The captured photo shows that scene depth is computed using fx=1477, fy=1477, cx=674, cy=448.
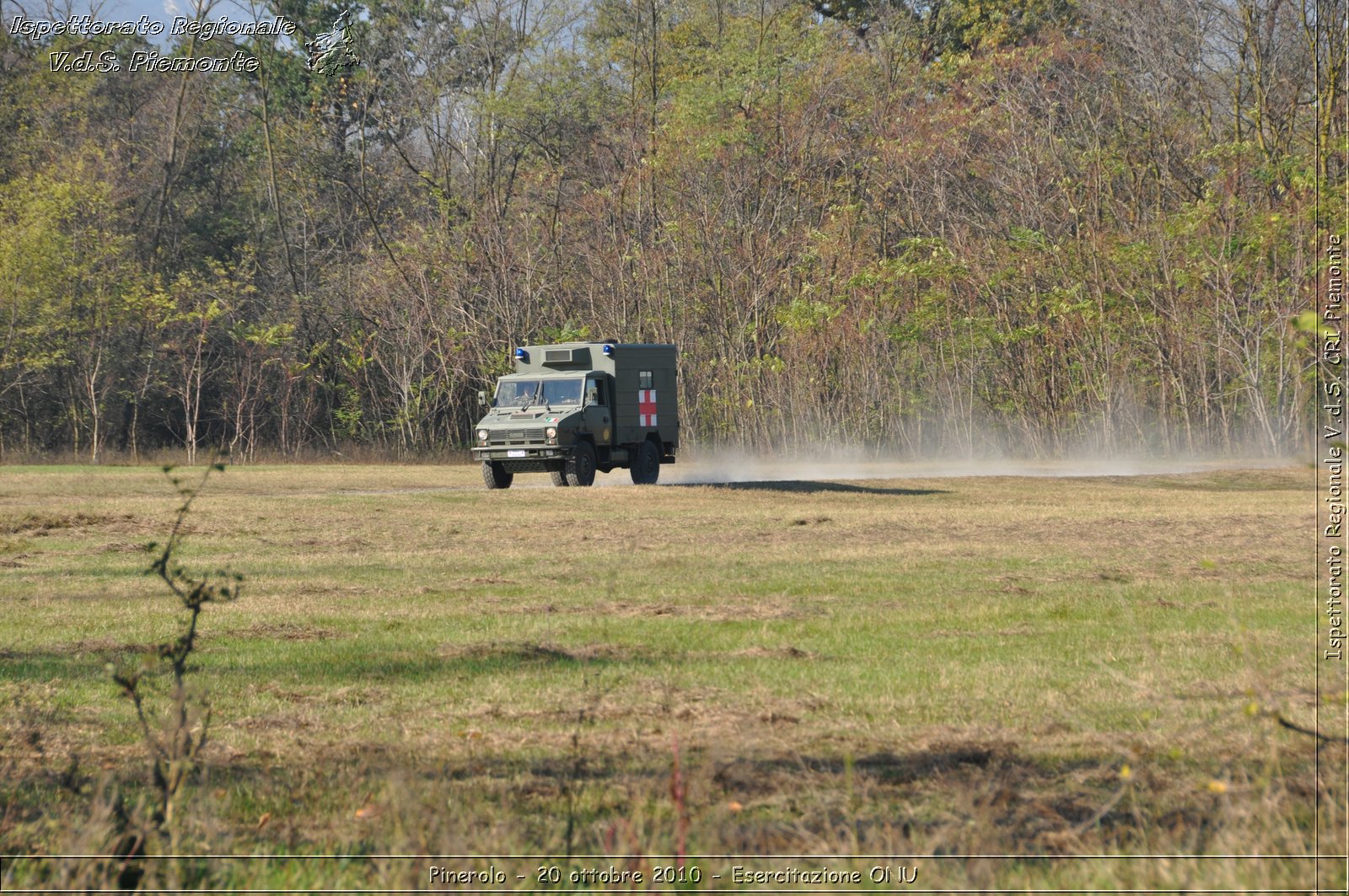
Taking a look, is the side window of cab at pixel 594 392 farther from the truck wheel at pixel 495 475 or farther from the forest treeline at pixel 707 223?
the forest treeline at pixel 707 223

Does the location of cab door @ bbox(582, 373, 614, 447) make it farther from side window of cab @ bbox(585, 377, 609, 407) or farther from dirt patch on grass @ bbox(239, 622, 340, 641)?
dirt patch on grass @ bbox(239, 622, 340, 641)

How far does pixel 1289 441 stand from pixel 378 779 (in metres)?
30.5

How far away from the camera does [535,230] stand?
144 feet

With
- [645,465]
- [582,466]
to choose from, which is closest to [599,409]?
[582,466]

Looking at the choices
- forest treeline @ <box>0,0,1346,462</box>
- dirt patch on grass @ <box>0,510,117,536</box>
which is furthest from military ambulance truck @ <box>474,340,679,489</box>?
forest treeline @ <box>0,0,1346,462</box>

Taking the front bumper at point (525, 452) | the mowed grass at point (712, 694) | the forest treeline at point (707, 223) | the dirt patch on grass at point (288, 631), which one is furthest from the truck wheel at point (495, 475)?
the dirt patch on grass at point (288, 631)

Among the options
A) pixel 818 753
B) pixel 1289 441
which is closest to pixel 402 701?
pixel 818 753

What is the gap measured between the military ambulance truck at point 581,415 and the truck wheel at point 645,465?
0.05 ft

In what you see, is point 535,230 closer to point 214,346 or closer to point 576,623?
point 214,346

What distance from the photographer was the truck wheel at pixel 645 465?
28.0 meters

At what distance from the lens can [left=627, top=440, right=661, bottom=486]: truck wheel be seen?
2797 cm

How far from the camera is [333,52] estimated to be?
47125 mm

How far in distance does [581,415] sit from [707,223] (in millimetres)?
16113

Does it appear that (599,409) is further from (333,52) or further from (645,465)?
(333,52)
